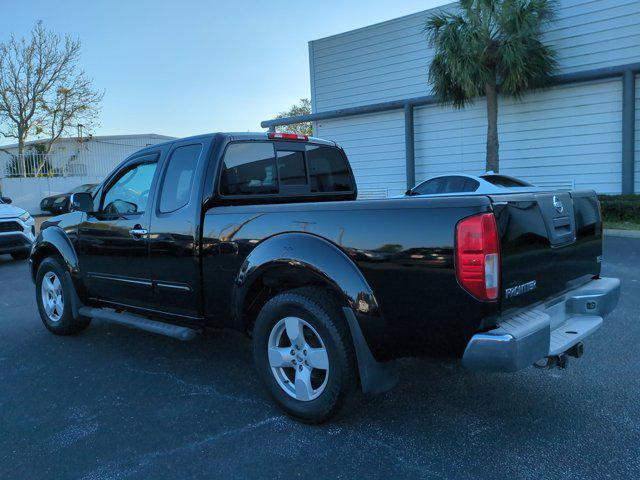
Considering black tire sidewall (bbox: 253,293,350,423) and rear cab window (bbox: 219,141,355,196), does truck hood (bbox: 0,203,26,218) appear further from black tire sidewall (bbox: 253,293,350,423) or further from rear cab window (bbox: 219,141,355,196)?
black tire sidewall (bbox: 253,293,350,423)

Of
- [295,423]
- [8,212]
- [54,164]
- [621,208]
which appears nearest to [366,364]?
[295,423]

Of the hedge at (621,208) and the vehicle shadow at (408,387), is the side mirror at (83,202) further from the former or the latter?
the hedge at (621,208)

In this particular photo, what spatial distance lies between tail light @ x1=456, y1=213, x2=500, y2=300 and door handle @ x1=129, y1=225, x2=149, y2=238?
8.75 feet

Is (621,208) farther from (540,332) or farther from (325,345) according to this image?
(325,345)

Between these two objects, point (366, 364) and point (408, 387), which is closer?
point (366, 364)

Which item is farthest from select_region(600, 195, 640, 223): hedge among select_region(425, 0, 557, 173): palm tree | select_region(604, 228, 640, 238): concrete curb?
select_region(425, 0, 557, 173): palm tree

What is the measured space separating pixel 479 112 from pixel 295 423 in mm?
15674

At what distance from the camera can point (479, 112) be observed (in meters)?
17.2

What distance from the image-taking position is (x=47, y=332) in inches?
223

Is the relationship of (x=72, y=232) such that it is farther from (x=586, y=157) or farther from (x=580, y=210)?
(x=586, y=157)

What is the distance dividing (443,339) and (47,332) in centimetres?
454

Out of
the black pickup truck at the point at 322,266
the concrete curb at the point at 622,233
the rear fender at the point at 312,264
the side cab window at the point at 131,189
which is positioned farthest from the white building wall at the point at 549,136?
the rear fender at the point at 312,264

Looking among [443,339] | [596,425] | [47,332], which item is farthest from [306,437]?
[47,332]

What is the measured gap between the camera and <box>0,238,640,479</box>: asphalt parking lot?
2.86 m
